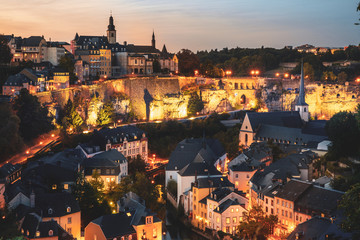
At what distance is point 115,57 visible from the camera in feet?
208

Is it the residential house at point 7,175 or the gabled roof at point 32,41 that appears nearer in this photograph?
the residential house at point 7,175

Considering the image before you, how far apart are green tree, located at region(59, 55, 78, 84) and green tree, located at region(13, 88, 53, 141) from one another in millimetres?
11063

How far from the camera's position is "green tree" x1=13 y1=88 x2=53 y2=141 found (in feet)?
136

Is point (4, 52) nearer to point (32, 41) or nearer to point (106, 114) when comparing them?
point (32, 41)

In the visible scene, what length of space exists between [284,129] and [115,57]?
26.8 metres

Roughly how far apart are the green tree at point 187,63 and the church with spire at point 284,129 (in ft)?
67.9

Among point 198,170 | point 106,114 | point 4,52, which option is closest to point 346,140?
point 198,170

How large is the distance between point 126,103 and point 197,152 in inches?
745

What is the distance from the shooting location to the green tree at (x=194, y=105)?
203 feet

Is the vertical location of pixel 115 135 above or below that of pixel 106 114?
below

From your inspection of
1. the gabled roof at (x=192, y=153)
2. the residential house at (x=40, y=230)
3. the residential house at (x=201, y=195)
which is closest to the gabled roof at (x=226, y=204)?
the residential house at (x=201, y=195)

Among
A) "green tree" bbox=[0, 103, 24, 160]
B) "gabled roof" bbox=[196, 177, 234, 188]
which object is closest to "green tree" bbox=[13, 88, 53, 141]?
"green tree" bbox=[0, 103, 24, 160]

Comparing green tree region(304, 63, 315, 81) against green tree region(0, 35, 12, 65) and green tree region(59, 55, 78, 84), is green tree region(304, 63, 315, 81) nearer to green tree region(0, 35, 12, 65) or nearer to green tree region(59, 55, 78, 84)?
green tree region(59, 55, 78, 84)

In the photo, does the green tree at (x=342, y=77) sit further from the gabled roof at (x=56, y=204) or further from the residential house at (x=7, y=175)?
the gabled roof at (x=56, y=204)
